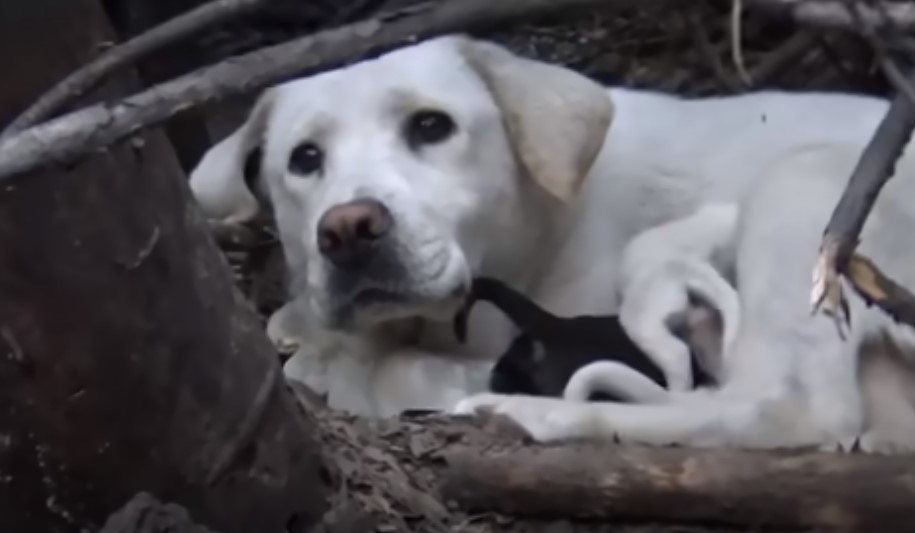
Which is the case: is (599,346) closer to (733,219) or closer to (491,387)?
(491,387)

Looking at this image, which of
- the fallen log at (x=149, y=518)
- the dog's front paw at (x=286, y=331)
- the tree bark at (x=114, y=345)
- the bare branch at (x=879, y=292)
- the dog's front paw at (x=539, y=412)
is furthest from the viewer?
the dog's front paw at (x=286, y=331)

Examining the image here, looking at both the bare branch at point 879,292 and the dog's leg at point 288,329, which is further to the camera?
the dog's leg at point 288,329

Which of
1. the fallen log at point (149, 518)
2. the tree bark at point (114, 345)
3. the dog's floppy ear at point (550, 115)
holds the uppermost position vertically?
the tree bark at point (114, 345)

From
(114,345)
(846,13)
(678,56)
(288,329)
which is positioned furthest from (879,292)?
(678,56)

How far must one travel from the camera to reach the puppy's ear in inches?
84.4

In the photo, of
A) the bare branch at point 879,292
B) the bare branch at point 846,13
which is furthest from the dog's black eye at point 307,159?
the bare branch at point 846,13

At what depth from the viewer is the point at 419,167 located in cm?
186

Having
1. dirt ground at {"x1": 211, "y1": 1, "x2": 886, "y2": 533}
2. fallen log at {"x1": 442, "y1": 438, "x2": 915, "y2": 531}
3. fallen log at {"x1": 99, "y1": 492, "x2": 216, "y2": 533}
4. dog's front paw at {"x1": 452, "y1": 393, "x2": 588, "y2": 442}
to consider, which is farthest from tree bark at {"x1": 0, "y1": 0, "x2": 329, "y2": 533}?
dirt ground at {"x1": 211, "y1": 1, "x2": 886, "y2": 533}

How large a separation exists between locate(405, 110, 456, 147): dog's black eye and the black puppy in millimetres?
194

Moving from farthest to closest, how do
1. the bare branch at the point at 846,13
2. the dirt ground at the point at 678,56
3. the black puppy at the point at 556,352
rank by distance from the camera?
the dirt ground at the point at 678,56, the black puppy at the point at 556,352, the bare branch at the point at 846,13

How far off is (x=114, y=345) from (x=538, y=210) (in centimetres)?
104

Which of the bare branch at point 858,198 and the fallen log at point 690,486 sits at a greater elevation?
the bare branch at point 858,198

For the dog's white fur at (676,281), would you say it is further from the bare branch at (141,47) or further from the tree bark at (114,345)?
the bare branch at (141,47)

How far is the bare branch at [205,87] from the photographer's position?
56 centimetres
